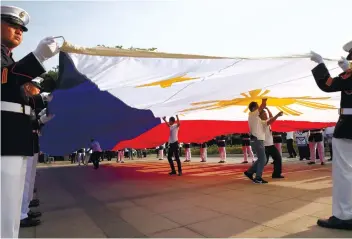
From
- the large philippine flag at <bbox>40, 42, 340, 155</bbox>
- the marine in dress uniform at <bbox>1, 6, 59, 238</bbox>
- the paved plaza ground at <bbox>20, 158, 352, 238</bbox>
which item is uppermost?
the large philippine flag at <bbox>40, 42, 340, 155</bbox>

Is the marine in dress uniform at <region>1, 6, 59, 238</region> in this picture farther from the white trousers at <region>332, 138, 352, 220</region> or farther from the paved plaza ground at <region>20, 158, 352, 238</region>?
the white trousers at <region>332, 138, 352, 220</region>

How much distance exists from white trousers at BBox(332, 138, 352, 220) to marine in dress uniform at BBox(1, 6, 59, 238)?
110 inches

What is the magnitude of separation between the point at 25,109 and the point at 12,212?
721 mm

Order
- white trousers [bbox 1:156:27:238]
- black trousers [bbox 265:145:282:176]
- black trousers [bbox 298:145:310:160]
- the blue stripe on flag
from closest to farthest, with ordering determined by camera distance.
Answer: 1. white trousers [bbox 1:156:27:238]
2. the blue stripe on flag
3. black trousers [bbox 265:145:282:176]
4. black trousers [bbox 298:145:310:160]

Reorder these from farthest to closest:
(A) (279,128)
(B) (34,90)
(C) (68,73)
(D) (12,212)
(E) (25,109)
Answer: (A) (279,128) < (C) (68,73) < (B) (34,90) < (E) (25,109) < (D) (12,212)

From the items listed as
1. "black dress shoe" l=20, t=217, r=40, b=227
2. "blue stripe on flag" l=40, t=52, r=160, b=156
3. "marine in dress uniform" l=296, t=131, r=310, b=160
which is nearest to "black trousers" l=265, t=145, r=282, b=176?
"blue stripe on flag" l=40, t=52, r=160, b=156

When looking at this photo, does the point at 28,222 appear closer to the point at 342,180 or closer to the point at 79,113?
the point at 79,113

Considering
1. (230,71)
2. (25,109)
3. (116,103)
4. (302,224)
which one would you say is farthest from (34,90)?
(302,224)

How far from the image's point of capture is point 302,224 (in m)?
3.24

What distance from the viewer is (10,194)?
203cm

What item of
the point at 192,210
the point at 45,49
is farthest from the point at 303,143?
the point at 45,49

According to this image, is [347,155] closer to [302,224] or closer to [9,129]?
[302,224]

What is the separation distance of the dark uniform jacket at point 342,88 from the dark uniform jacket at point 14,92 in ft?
8.82

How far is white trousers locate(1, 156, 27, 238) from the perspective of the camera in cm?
200
